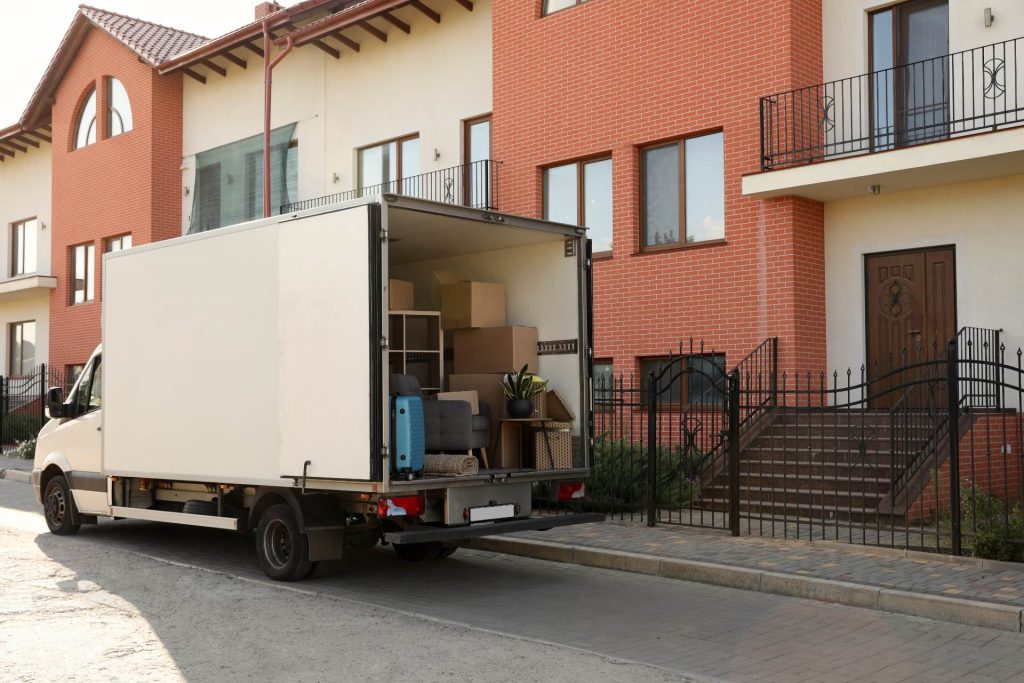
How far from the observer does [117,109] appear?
89.7 feet

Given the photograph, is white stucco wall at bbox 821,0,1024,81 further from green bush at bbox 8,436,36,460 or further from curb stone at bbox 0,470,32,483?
green bush at bbox 8,436,36,460

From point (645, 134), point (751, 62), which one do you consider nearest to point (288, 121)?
point (645, 134)

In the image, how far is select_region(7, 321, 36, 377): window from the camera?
30.2m

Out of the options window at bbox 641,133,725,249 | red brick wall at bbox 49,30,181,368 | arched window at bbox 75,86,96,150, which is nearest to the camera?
window at bbox 641,133,725,249

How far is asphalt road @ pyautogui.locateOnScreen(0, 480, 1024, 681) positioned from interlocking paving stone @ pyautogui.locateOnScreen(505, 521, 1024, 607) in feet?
1.56

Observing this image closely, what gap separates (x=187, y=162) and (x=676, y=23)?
47.8ft

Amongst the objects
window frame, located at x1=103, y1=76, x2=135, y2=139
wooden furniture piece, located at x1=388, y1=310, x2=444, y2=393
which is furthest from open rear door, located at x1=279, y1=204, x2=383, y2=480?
window frame, located at x1=103, y1=76, x2=135, y2=139

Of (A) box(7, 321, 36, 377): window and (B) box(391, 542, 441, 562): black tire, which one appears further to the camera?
(A) box(7, 321, 36, 377): window

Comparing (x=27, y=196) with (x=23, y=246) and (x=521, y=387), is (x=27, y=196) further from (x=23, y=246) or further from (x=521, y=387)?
(x=521, y=387)

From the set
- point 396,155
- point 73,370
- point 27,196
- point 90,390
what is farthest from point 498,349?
point 27,196

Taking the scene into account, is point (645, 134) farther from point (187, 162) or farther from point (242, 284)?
point (187, 162)

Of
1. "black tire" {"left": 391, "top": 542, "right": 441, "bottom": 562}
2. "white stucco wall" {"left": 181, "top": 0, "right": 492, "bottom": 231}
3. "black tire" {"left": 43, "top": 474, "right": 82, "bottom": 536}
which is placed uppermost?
"white stucco wall" {"left": 181, "top": 0, "right": 492, "bottom": 231}

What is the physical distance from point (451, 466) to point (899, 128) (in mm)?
8944

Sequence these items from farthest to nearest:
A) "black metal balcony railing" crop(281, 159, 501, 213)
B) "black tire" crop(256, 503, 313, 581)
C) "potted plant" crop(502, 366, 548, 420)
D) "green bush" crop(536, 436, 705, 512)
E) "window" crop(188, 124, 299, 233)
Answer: "window" crop(188, 124, 299, 233) → "black metal balcony railing" crop(281, 159, 501, 213) → "green bush" crop(536, 436, 705, 512) → "potted plant" crop(502, 366, 548, 420) → "black tire" crop(256, 503, 313, 581)
